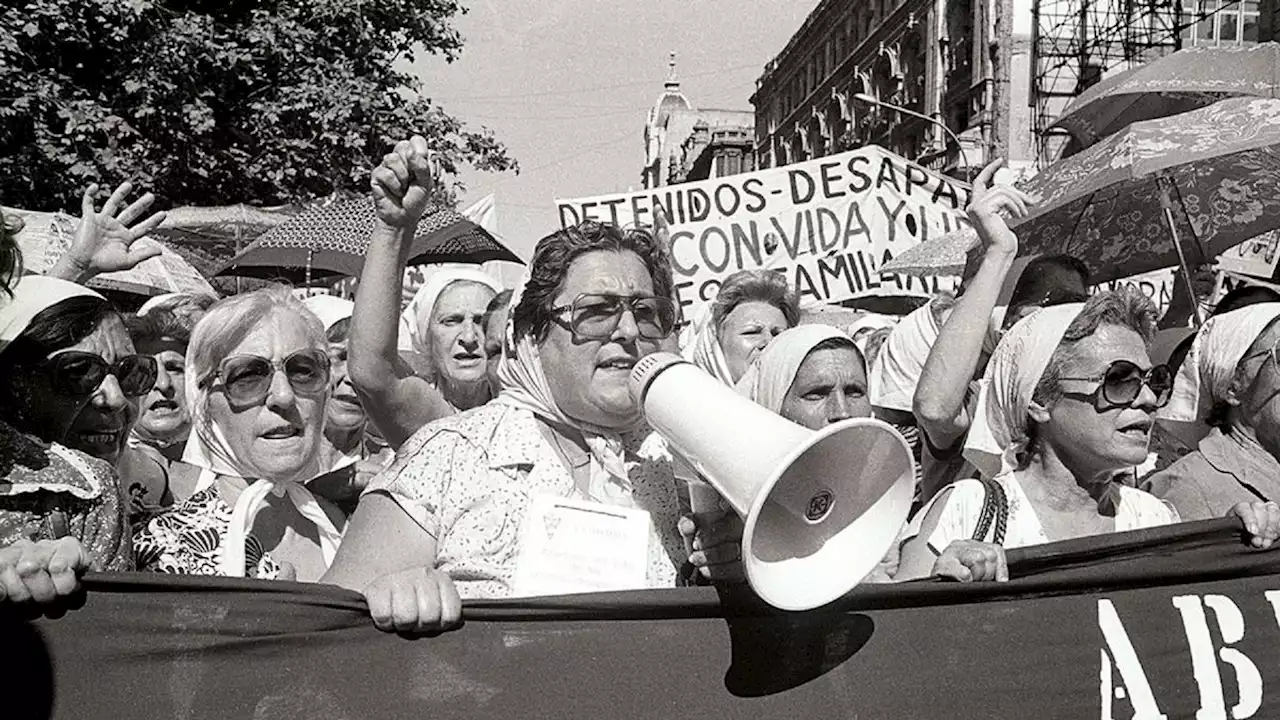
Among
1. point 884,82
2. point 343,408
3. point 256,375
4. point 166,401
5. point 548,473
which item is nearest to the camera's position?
point 548,473

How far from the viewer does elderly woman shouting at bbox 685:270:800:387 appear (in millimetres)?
4477

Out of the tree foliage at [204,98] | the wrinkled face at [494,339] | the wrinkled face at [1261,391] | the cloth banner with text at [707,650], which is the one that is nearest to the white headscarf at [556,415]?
the cloth banner with text at [707,650]

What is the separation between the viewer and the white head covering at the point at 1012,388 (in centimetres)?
316

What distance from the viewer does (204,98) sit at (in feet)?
43.4

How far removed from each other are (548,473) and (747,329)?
2.12 meters

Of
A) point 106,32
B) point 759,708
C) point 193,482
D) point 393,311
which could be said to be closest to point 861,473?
point 759,708

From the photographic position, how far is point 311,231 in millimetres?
6262

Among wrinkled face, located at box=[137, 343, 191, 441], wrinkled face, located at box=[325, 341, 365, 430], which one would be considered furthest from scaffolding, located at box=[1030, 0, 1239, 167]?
wrinkled face, located at box=[325, 341, 365, 430]

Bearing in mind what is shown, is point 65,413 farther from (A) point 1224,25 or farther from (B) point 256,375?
(A) point 1224,25

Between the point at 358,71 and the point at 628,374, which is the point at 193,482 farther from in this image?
the point at 358,71

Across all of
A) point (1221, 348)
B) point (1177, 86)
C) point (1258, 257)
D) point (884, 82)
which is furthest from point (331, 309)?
point (884, 82)

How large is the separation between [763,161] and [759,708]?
60.0 metres

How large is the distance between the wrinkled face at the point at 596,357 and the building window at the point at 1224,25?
2801 cm

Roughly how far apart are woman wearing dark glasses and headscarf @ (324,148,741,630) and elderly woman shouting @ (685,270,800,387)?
5.84 ft
